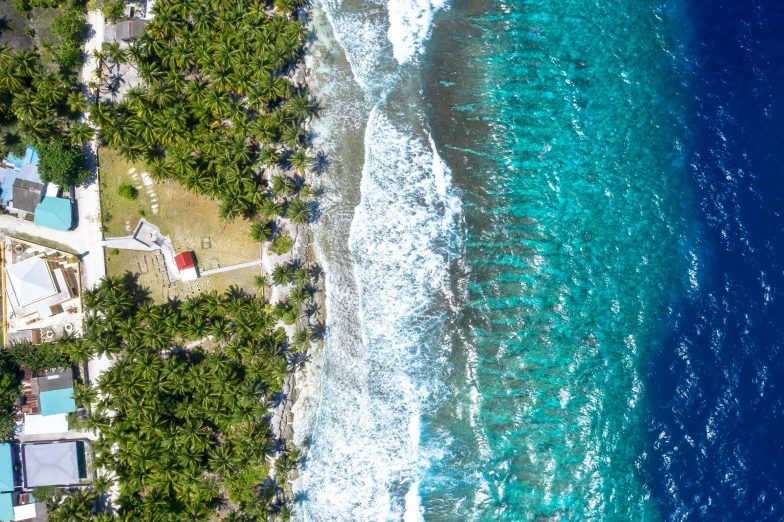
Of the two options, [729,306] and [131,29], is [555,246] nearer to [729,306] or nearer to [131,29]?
[729,306]

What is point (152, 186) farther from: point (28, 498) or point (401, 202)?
point (28, 498)

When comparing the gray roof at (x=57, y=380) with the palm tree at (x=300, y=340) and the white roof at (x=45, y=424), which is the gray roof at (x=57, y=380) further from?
the palm tree at (x=300, y=340)

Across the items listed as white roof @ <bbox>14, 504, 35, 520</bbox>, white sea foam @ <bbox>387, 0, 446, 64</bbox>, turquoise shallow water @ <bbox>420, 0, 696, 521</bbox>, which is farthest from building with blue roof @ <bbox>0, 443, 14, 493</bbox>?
white sea foam @ <bbox>387, 0, 446, 64</bbox>

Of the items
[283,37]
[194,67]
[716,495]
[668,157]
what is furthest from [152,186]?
[716,495]

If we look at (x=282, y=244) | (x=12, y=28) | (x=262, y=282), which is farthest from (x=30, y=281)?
(x=12, y=28)

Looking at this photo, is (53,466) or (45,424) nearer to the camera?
(53,466)
